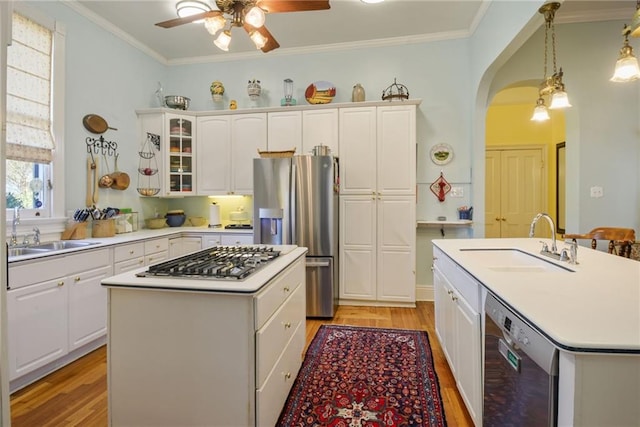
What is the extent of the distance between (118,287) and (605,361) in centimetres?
179

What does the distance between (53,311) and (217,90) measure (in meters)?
3.14

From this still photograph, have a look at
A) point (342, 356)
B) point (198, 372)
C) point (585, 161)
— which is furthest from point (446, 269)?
point (585, 161)

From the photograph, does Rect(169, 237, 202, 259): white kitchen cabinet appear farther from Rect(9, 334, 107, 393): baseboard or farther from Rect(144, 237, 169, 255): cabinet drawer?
Rect(9, 334, 107, 393): baseboard

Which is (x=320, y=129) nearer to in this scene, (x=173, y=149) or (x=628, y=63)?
(x=173, y=149)

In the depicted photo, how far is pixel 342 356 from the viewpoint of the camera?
8.30ft

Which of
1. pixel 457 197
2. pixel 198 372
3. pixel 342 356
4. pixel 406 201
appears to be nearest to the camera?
pixel 198 372

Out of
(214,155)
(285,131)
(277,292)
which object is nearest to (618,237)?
(277,292)

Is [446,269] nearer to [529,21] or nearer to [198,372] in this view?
[198,372]

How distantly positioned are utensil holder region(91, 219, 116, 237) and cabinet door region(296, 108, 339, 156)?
2169 millimetres

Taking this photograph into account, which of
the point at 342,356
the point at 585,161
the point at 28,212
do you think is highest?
the point at 585,161

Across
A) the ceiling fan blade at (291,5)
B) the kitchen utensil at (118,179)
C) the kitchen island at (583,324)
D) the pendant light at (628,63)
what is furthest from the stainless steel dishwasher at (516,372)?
the kitchen utensil at (118,179)

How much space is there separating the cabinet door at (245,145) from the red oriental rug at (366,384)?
2.14 metres

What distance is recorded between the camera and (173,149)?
4125 mm

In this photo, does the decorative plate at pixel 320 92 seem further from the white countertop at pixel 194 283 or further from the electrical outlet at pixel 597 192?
the electrical outlet at pixel 597 192
